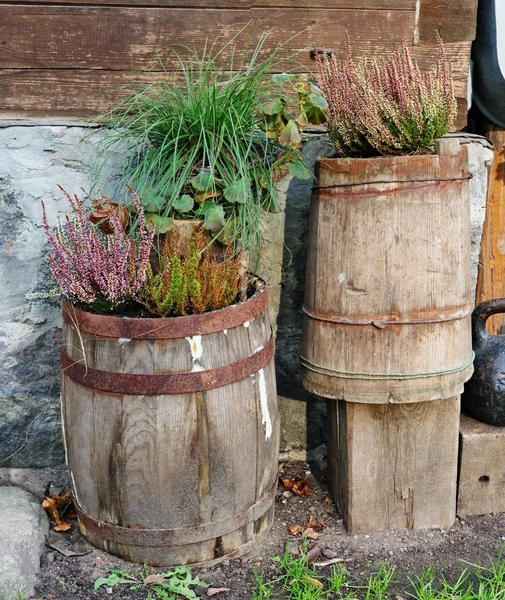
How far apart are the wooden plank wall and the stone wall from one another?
164mm

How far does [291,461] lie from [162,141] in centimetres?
159

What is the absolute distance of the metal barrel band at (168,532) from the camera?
2.35 m

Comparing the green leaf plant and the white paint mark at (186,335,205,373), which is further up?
the green leaf plant

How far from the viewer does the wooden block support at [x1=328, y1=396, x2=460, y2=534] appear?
2555mm

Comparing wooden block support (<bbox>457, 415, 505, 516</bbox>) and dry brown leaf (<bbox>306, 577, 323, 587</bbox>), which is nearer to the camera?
dry brown leaf (<bbox>306, 577, 323, 587</bbox>)

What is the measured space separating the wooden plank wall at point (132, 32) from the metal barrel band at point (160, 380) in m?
1.21

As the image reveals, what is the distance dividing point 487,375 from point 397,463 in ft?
1.66

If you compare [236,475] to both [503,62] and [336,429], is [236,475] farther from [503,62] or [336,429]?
[503,62]

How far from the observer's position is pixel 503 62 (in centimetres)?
289

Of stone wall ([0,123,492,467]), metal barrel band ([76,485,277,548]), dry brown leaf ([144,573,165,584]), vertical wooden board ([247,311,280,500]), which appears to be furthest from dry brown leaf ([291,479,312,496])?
dry brown leaf ([144,573,165,584])

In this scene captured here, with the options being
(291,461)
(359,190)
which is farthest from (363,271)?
(291,461)

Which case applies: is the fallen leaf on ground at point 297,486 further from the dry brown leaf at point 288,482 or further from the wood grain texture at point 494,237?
the wood grain texture at point 494,237

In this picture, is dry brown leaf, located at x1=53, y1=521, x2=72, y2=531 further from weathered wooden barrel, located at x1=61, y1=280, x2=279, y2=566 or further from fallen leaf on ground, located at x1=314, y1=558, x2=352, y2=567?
fallen leaf on ground, located at x1=314, y1=558, x2=352, y2=567

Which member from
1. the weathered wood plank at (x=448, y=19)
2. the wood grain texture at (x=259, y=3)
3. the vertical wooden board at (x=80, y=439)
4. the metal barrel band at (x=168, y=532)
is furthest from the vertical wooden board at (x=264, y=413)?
the weathered wood plank at (x=448, y=19)
